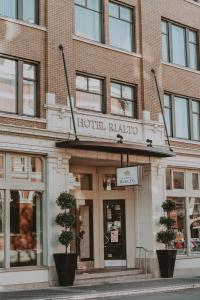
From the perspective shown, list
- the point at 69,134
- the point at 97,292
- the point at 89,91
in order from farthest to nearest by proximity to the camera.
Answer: the point at 89,91 → the point at 69,134 → the point at 97,292

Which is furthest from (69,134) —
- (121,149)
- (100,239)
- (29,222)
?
(100,239)

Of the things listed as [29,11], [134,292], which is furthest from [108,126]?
[134,292]

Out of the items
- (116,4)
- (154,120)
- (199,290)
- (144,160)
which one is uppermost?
(116,4)

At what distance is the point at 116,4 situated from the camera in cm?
2378

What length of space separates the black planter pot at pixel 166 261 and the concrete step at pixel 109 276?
58cm

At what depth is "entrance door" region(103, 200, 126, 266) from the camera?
24.0 metres

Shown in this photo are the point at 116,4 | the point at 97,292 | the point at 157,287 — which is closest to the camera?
the point at 97,292

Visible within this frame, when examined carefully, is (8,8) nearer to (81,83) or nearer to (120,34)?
(81,83)

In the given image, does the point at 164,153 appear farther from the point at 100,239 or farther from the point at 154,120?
the point at 100,239

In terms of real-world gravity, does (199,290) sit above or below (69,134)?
below

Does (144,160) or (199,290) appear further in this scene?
(144,160)

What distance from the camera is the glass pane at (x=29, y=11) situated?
67.4 feet

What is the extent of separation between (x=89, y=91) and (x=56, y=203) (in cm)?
467

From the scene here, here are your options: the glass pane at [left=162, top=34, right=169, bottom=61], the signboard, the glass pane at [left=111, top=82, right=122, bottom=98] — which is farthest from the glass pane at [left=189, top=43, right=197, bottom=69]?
the signboard
